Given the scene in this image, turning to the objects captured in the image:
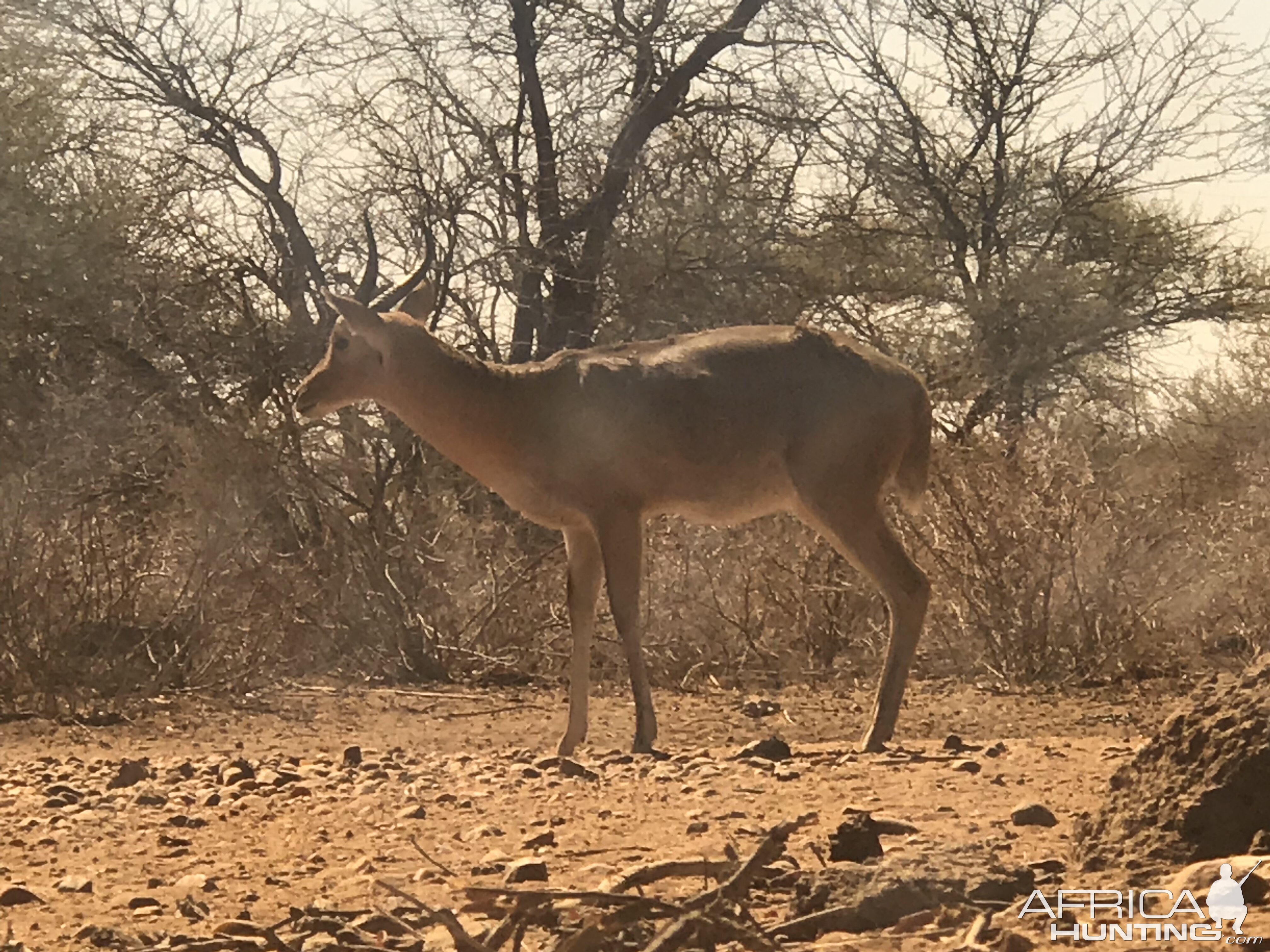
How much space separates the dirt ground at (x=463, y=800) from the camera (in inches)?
184

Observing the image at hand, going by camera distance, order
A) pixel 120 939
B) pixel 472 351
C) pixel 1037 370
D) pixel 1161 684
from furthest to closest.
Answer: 1. pixel 1037 370
2. pixel 472 351
3. pixel 1161 684
4. pixel 120 939

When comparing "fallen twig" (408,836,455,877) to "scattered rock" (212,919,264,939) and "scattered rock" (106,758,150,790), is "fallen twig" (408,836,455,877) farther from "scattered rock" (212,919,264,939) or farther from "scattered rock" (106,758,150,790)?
"scattered rock" (106,758,150,790)

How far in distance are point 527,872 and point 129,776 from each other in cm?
310

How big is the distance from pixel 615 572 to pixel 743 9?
9431mm

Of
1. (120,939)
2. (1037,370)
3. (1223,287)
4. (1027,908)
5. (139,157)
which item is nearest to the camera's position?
(1027,908)

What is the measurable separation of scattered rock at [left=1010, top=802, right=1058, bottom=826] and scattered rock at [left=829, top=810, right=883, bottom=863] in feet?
2.27

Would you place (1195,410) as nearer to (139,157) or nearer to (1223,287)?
(1223,287)

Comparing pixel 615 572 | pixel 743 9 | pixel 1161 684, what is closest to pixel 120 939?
pixel 615 572

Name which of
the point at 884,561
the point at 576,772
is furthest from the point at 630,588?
the point at 576,772

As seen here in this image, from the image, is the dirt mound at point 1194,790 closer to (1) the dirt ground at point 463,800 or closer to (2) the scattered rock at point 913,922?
(1) the dirt ground at point 463,800

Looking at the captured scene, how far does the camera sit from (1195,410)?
19.7 metres

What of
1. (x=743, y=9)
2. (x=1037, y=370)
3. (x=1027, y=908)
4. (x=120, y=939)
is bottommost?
(x=120, y=939)

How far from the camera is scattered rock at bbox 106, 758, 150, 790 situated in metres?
7.08

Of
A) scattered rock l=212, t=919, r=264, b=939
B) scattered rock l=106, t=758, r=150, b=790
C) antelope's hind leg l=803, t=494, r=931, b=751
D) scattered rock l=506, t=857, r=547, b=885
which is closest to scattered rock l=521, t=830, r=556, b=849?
scattered rock l=506, t=857, r=547, b=885
